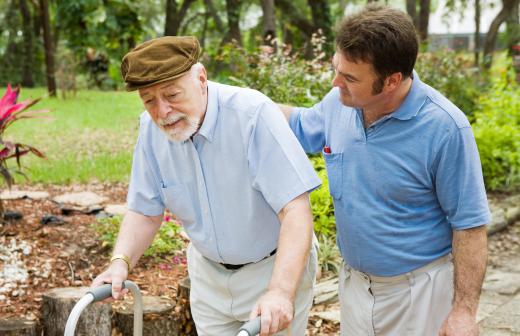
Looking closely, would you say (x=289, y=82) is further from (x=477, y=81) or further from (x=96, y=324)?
(x=477, y=81)

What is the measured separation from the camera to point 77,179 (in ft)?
25.8

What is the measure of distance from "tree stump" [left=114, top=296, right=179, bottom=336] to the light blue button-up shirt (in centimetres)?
122

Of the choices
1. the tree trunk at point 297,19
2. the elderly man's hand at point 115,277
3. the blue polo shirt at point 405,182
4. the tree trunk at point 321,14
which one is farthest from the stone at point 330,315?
the tree trunk at point 297,19

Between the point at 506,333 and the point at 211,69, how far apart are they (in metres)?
15.5

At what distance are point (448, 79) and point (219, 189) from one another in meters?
7.81

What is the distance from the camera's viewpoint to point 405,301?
251cm

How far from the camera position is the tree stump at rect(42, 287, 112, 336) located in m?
3.67

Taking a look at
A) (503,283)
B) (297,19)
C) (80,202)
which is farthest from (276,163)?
(297,19)

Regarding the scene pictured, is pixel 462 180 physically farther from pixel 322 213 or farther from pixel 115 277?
pixel 322 213

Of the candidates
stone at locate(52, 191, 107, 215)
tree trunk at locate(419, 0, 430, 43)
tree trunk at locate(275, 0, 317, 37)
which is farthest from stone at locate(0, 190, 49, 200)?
tree trunk at locate(275, 0, 317, 37)

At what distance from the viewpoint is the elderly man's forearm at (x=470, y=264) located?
7.55ft

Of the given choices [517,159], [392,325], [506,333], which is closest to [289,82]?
[517,159]

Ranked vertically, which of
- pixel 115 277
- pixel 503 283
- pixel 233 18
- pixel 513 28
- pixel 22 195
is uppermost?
pixel 115 277

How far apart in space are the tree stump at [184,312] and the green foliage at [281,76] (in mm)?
3285
